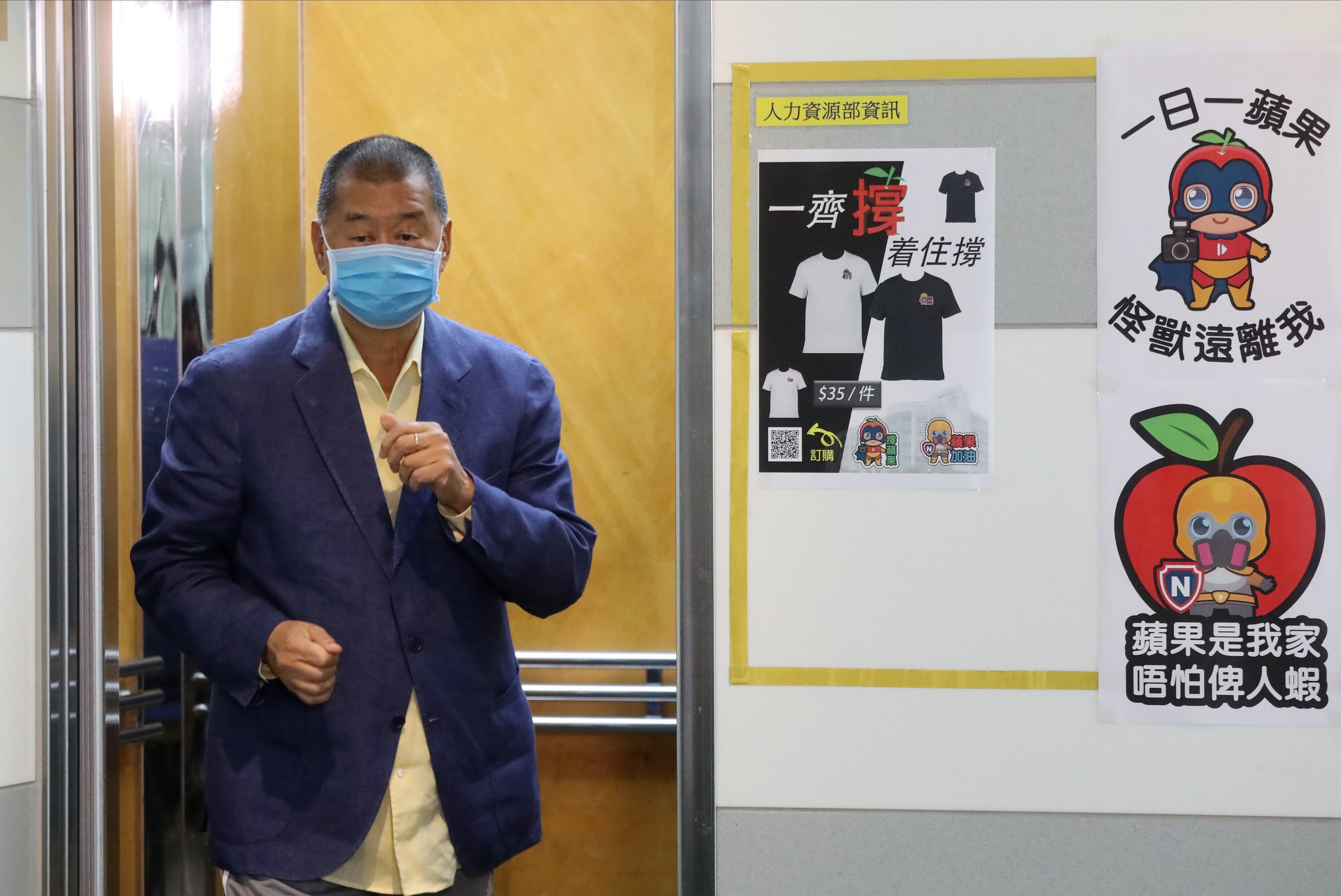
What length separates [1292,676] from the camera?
1741 mm

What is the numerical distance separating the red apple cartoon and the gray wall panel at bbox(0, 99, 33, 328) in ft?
5.99

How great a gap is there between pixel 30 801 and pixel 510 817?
907mm

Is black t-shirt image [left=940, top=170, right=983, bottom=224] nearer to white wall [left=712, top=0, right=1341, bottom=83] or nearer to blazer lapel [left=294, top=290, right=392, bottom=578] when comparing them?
white wall [left=712, top=0, right=1341, bottom=83]

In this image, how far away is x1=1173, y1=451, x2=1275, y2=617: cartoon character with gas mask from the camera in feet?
5.73

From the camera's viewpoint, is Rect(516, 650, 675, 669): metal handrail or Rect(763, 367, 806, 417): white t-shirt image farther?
Rect(516, 650, 675, 669): metal handrail

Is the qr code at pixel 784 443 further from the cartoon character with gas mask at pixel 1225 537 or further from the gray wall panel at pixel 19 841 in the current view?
the gray wall panel at pixel 19 841

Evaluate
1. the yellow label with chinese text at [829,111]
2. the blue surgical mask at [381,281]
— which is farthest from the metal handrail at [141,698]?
the yellow label with chinese text at [829,111]

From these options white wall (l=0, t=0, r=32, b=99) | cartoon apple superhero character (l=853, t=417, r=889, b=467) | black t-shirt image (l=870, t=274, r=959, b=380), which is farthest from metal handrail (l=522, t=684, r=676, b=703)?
white wall (l=0, t=0, r=32, b=99)

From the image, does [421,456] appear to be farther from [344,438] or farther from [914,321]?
[914,321]

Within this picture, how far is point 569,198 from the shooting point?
2.55 metres

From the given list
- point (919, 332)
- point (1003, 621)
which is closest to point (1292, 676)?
point (1003, 621)

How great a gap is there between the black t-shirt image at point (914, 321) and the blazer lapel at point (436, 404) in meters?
0.64

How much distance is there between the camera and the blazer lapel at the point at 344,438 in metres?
1.59

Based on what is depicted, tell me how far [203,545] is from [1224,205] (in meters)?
1.61
